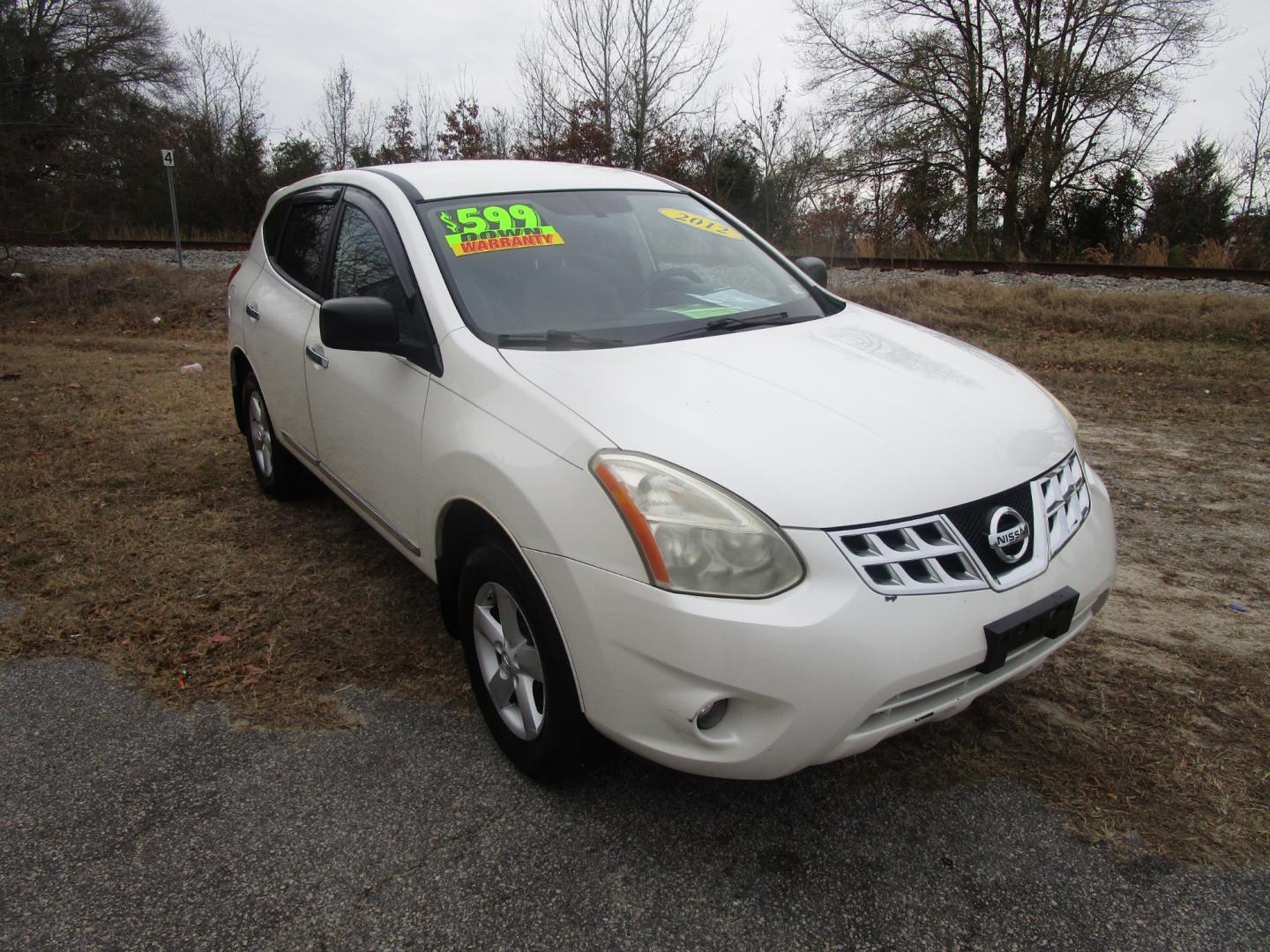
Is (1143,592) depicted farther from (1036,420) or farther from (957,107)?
(957,107)

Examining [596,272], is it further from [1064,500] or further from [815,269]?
[1064,500]

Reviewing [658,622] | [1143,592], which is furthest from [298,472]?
[1143,592]

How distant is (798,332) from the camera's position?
115 inches

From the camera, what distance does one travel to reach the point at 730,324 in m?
2.95

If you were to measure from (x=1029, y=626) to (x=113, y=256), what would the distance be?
18034mm

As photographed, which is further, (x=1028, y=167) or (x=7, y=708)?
(x=1028, y=167)

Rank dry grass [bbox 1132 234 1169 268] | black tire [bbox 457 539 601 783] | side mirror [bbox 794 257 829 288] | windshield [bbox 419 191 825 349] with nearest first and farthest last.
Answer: black tire [bbox 457 539 601 783]
windshield [bbox 419 191 825 349]
side mirror [bbox 794 257 829 288]
dry grass [bbox 1132 234 1169 268]

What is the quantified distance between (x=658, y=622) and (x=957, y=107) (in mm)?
23766

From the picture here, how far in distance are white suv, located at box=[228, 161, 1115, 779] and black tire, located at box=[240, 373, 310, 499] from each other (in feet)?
4.24

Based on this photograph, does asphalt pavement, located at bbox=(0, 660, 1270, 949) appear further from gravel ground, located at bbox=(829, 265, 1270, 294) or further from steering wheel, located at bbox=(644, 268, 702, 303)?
gravel ground, located at bbox=(829, 265, 1270, 294)

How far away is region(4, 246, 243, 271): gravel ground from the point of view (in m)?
15.0

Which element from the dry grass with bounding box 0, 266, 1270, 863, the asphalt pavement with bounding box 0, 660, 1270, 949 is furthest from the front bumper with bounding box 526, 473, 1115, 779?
the dry grass with bounding box 0, 266, 1270, 863

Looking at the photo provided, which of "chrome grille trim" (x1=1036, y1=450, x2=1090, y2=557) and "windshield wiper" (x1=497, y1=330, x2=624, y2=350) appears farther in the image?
"windshield wiper" (x1=497, y1=330, x2=624, y2=350)

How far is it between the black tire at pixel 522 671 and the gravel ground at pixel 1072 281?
34.8 ft
